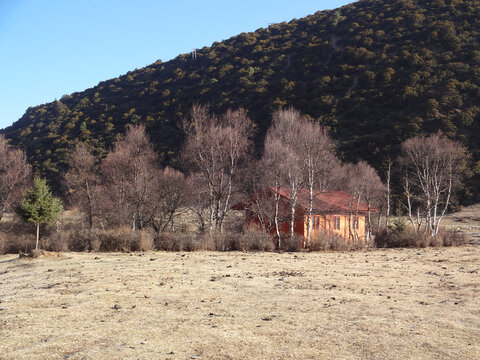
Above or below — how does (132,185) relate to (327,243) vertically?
above

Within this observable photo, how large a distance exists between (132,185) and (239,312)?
963 inches

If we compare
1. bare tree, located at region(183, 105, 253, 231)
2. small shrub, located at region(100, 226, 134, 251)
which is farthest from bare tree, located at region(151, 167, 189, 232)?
small shrub, located at region(100, 226, 134, 251)

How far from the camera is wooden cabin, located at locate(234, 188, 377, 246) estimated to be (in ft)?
86.4

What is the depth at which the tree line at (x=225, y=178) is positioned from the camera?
2452cm

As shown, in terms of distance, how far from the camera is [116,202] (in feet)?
106

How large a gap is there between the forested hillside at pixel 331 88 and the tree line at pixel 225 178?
44.1 ft

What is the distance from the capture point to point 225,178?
30703 millimetres

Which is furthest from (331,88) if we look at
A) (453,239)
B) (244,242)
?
(244,242)

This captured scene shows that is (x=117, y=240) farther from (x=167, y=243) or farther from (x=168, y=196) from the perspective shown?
(x=168, y=196)

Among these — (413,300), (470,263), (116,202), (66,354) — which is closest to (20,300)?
(66,354)

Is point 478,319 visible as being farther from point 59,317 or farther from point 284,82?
point 284,82

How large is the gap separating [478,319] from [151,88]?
230ft

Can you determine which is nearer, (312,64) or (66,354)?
(66,354)

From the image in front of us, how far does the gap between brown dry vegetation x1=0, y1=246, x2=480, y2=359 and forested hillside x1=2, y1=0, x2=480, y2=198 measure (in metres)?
33.8
